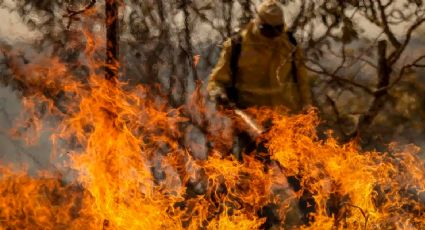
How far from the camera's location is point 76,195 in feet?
22.9

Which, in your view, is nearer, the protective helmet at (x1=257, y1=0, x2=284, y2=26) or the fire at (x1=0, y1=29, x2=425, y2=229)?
the protective helmet at (x1=257, y1=0, x2=284, y2=26)

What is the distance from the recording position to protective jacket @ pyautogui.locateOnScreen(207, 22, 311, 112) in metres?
4.80

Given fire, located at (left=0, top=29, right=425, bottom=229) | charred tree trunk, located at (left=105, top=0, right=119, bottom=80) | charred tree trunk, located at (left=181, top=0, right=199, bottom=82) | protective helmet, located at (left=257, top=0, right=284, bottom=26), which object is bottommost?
fire, located at (left=0, top=29, right=425, bottom=229)

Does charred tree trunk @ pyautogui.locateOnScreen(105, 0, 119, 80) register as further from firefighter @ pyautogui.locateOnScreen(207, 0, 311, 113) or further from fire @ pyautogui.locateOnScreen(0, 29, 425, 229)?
firefighter @ pyautogui.locateOnScreen(207, 0, 311, 113)

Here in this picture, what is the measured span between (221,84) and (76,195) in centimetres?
307

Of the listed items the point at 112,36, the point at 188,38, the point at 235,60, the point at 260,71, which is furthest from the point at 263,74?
the point at 188,38

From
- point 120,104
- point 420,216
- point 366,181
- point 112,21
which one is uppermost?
point 112,21

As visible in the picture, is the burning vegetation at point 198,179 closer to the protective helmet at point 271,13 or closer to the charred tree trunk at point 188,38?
the charred tree trunk at point 188,38

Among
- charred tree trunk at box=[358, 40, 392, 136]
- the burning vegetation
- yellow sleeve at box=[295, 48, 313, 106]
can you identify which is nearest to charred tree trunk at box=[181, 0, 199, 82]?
the burning vegetation

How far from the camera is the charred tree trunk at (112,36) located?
468 centimetres

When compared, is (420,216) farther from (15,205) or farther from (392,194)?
(15,205)

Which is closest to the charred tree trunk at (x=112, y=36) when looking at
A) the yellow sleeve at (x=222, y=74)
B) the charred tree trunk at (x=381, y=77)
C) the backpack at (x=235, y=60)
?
the yellow sleeve at (x=222, y=74)

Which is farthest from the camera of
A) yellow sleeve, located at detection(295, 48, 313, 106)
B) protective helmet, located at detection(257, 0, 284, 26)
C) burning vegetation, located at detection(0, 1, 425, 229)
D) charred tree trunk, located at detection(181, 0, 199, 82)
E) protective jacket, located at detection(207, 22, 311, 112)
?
charred tree trunk, located at detection(181, 0, 199, 82)

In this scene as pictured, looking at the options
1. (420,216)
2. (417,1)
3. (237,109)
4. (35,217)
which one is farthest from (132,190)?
(417,1)
